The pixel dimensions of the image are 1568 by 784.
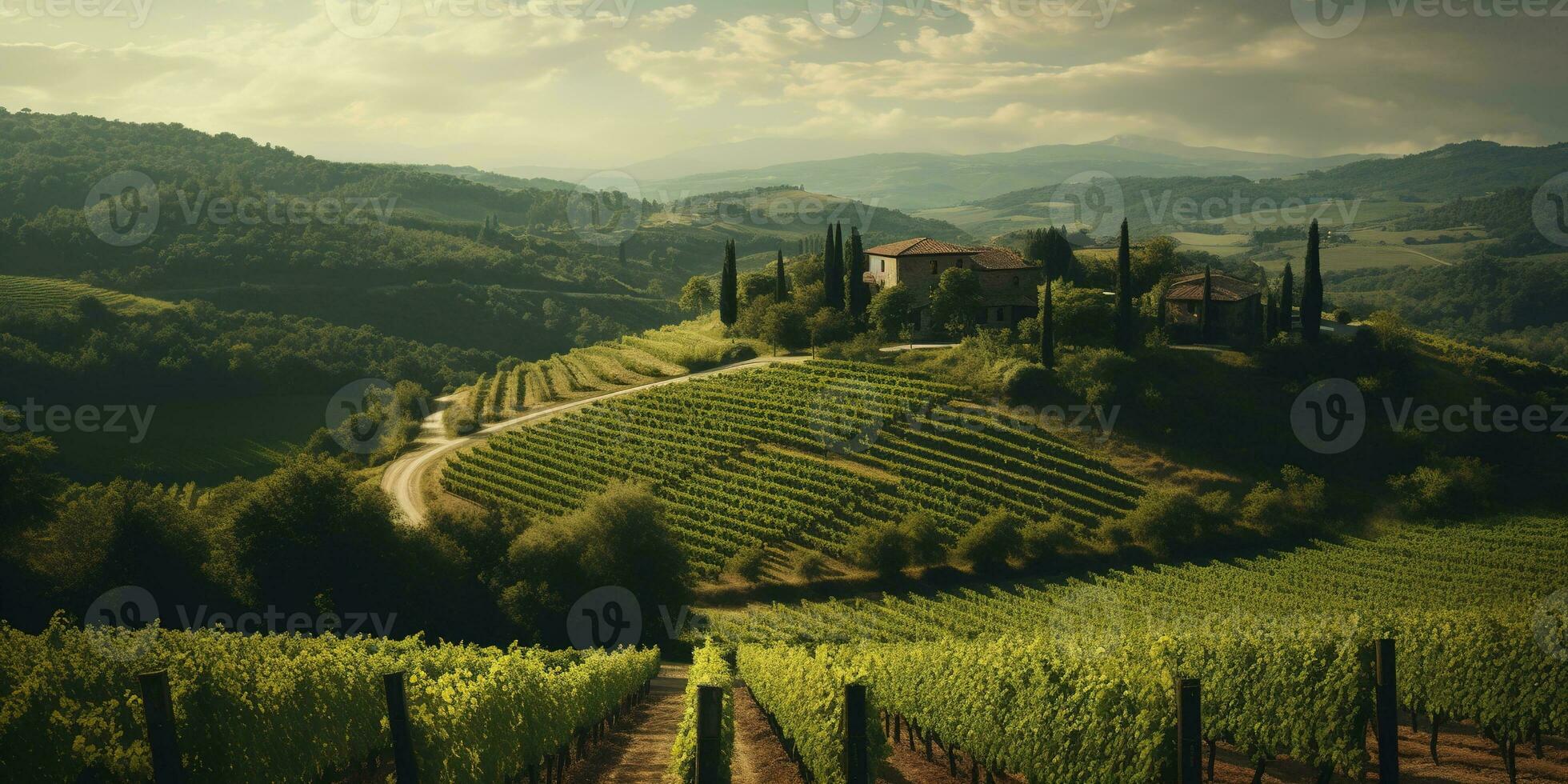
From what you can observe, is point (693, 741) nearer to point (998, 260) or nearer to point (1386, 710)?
point (1386, 710)

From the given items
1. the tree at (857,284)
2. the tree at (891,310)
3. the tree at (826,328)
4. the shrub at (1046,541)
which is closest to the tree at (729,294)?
the tree at (826,328)

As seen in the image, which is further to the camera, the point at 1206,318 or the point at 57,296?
the point at 57,296

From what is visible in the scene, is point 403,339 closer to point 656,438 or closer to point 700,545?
point 656,438

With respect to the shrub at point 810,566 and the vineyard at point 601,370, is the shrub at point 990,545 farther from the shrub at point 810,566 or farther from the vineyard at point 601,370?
the vineyard at point 601,370

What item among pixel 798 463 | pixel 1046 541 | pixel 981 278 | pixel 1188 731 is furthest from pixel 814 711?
pixel 981 278

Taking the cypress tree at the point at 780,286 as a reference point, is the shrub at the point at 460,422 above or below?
below

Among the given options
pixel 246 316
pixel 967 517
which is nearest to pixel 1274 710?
pixel 967 517

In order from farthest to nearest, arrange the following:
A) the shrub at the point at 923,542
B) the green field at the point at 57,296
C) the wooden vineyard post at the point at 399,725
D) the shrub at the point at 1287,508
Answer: the green field at the point at 57,296 → the shrub at the point at 1287,508 → the shrub at the point at 923,542 → the wooden vineyard post at the point at 399,725
